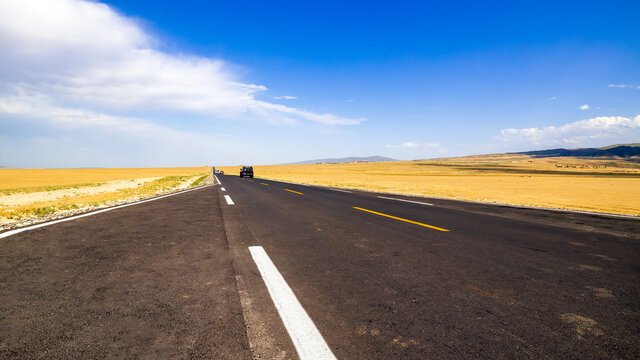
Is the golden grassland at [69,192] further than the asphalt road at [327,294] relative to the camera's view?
Yes

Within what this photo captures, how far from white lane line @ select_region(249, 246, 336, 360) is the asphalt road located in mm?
28

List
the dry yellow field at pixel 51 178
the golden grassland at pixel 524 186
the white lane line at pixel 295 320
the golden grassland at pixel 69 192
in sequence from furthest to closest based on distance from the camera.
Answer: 1. the dry yellow field at pixel 51 178
2. the golden grassland at pixel 524 186
3. the golden grassland at pixel 69 192
4. the white lane line at pixel 295 320

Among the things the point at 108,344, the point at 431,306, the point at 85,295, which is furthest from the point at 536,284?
the point at 85,295

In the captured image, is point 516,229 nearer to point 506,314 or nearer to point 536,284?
point 536,284

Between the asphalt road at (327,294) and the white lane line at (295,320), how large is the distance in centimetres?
3

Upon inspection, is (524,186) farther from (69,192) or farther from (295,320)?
(69,192)

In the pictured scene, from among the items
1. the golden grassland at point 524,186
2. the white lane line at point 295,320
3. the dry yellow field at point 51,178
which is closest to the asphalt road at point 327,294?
the white lane line at point 295,320

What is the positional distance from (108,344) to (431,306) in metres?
2.86

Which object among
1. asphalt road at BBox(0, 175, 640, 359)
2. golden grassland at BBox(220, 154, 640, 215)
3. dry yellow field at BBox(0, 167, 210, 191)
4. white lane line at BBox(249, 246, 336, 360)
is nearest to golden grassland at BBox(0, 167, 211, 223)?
dry yellow field at BBox(0, 167, 210, 191)

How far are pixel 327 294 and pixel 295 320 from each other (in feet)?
2.10

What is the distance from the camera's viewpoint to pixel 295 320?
255 cm

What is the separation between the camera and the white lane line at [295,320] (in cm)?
211

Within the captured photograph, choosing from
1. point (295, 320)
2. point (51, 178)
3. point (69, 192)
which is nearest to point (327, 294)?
point (295, 320)

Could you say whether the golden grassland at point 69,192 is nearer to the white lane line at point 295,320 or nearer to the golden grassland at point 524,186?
the white lane line at point 295,320
